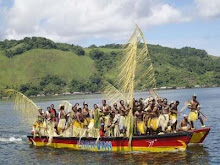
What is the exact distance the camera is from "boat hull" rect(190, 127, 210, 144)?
79.4 ft

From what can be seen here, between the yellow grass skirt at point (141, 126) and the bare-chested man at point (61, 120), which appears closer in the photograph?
the yellow grass skirt at point (141, 126)

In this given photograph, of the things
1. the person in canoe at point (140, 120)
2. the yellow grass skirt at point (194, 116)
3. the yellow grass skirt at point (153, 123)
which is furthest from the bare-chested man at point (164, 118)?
the yellow grass skirt at point (194, 116)

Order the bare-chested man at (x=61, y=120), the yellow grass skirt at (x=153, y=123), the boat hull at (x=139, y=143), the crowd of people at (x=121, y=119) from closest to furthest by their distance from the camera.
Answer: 1. the boat hull at (x=139, y=143)
2. the yellow grass skirt at (x=153, y=123)
3. the crowd of people at (x=121, y=119)
4. the bare-chested man at (x=61, y=120)

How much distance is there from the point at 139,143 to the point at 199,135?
14.8ft

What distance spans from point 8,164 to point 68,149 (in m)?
4.40

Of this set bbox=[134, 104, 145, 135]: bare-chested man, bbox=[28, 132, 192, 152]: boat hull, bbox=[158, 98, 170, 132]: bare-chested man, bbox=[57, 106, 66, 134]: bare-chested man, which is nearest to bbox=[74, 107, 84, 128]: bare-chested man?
bbox=[28, 132, 192, 152]: boat hull

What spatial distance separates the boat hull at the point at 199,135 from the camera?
79.4 feet

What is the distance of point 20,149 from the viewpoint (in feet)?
98.7

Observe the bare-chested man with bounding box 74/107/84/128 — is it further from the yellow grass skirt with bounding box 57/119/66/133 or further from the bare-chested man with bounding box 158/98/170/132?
the bare-chested man with bounding box 158/98/170/132

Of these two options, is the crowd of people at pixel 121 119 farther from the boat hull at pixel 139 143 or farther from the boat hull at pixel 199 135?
the boat hull at pixel 199 135

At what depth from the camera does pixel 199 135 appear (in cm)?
2491

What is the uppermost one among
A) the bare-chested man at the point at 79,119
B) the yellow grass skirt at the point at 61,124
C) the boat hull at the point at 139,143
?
the bare-chested man at the point at 79,119

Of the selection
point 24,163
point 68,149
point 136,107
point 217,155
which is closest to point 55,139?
point 68,149

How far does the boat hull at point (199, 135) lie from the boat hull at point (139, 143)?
6.59 ft
